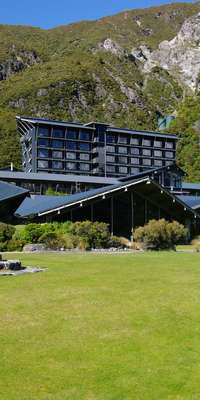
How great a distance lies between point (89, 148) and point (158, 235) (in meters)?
66.8

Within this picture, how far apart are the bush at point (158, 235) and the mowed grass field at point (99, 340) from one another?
723 inches

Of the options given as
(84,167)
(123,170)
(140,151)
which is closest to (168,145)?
(140,151)

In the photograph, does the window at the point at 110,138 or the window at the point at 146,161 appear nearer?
the window at the point at 110,138

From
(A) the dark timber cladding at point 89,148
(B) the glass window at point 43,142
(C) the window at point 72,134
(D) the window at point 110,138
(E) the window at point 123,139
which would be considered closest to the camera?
(B) the glass window at point 43,142

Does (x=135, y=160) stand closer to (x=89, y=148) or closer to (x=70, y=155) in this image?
(x=89, y=148)

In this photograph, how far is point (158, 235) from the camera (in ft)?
103

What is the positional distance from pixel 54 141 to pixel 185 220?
2288 inches

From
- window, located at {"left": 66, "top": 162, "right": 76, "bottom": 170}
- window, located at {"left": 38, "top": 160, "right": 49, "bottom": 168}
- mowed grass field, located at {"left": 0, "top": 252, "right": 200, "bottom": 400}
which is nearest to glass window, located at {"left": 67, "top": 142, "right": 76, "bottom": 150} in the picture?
window, located at {"left": 66, "top": 162, "right": 76, "bottom": 170}

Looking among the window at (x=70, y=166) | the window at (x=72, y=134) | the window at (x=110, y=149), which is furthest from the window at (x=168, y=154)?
the window at (x=70, y=166)

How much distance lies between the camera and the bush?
31.5m

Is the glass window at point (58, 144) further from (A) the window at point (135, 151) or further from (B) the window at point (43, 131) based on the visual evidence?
(A) the window at point (135, 151)

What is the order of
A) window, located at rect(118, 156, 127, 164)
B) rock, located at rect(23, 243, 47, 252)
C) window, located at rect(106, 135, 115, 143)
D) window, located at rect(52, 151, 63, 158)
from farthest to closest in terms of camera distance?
window, located at rect(118, 156, 127, 164) < window, located at rect(106, 135, 115, 143) < window, located at rect(52, 151, 63, 158) < rock, located at rect(23, 243, 47, 252)

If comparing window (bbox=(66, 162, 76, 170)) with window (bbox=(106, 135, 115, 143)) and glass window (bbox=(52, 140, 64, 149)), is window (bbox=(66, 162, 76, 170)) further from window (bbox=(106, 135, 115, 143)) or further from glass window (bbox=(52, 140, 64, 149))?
window (bbox=(106, 135, 115, 143))

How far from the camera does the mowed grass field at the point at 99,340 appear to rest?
20.7 feet
